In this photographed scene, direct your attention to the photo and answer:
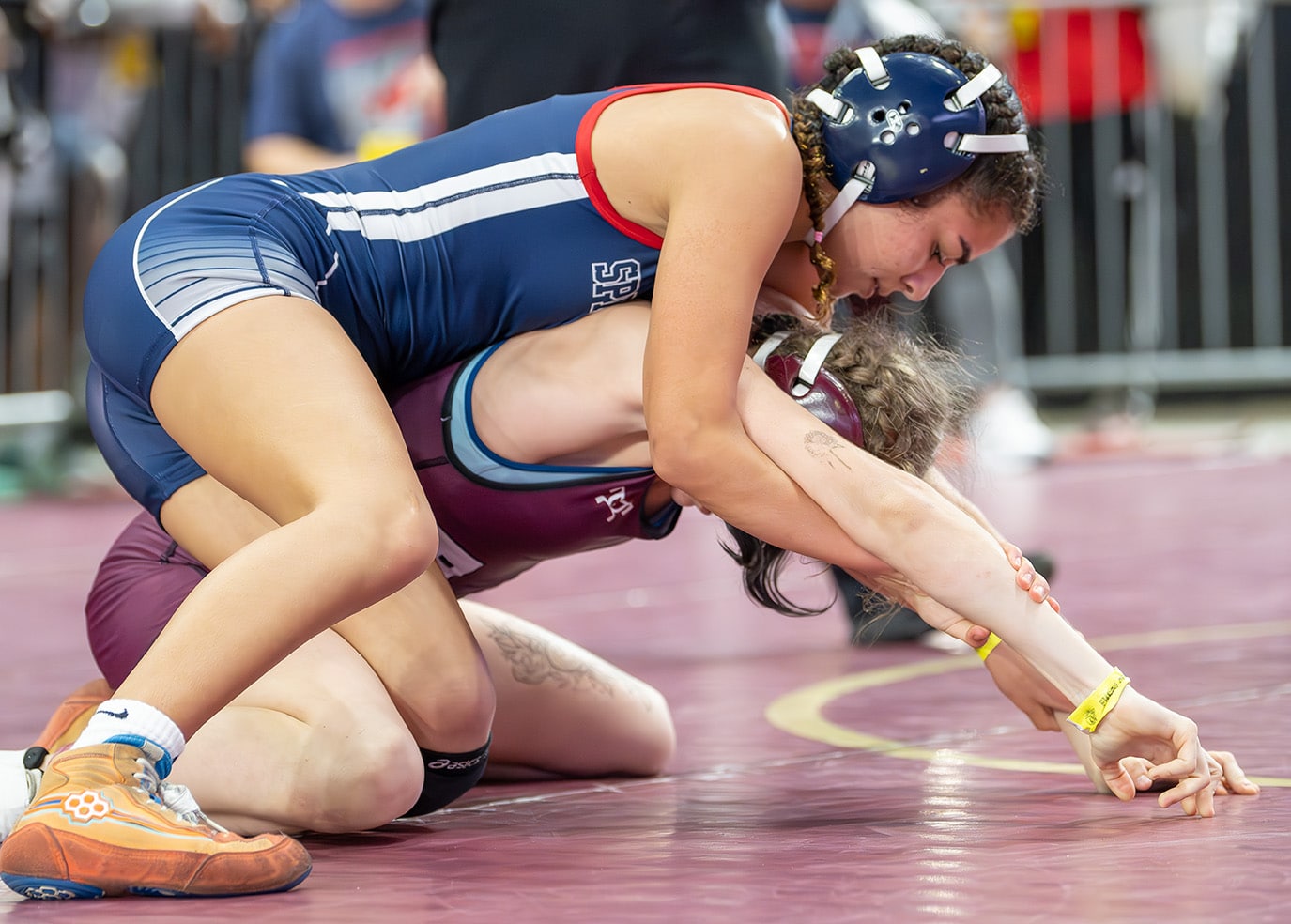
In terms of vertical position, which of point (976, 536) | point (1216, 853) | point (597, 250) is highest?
point (597, 250)

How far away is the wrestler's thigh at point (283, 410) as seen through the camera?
235cm

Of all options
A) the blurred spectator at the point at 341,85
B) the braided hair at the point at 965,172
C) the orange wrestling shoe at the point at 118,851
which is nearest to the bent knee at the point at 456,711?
the orange wrestling shoe at the point at 118,851

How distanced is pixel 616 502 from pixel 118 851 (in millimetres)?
981

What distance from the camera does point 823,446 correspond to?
2.61 meters

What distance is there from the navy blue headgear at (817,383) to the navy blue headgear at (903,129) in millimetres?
240

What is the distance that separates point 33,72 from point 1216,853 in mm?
8165

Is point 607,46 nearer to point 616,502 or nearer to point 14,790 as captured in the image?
point 616,502

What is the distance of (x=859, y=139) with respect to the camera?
9.19ft

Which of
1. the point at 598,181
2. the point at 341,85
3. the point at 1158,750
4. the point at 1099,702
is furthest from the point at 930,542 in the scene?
the point at 341,85

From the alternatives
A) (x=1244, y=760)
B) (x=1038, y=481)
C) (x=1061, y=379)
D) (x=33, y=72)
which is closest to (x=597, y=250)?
(x=1244, y=760)

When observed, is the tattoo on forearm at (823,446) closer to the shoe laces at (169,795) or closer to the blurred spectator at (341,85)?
the shoe laces at (169,795)

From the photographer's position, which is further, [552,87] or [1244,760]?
[552,87]

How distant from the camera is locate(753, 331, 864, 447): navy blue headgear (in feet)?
8.82

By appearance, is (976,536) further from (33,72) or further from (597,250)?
(33,72)
